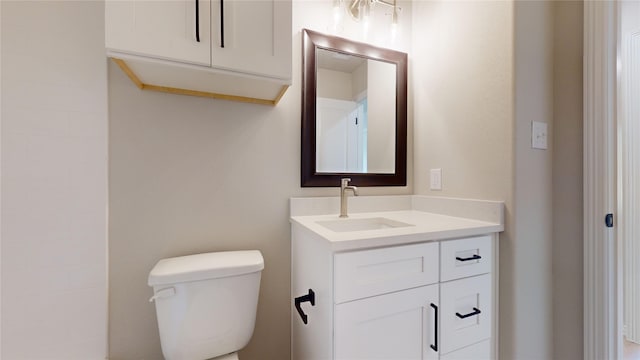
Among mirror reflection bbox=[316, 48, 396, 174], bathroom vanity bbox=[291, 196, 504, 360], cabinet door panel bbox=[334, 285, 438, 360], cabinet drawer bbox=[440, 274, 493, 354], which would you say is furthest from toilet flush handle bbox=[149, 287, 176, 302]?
cabinet drawer bbox=[440, 274, 493, 354]

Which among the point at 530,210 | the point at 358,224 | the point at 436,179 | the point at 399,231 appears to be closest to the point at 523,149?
the point at 530,210

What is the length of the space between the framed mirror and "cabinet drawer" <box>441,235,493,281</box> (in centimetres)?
57

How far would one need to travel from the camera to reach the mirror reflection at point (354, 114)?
4.47ft

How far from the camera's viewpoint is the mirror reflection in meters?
1.36

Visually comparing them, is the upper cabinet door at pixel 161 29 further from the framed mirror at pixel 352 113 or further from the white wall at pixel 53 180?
the framed mirror at pixel 352 113

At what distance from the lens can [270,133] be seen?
4.14 ft

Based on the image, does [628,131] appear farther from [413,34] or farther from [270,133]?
[270,133]

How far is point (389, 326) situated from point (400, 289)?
130 millimetres

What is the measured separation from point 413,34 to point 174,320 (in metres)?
1.94

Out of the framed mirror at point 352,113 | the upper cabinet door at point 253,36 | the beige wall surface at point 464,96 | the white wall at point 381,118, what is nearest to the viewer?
the upper cabinet door at point 253,36

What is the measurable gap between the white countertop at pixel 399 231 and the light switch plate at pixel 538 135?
396mm

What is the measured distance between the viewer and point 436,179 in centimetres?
142

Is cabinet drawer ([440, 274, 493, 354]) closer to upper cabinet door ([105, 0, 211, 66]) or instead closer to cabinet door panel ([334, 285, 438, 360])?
cabinet door panel ([334, 285, 438, 360])

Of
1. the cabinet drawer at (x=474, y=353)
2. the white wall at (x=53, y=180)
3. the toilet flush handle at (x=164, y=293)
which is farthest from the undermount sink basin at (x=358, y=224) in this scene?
the white wall at (x=53, y=180)
